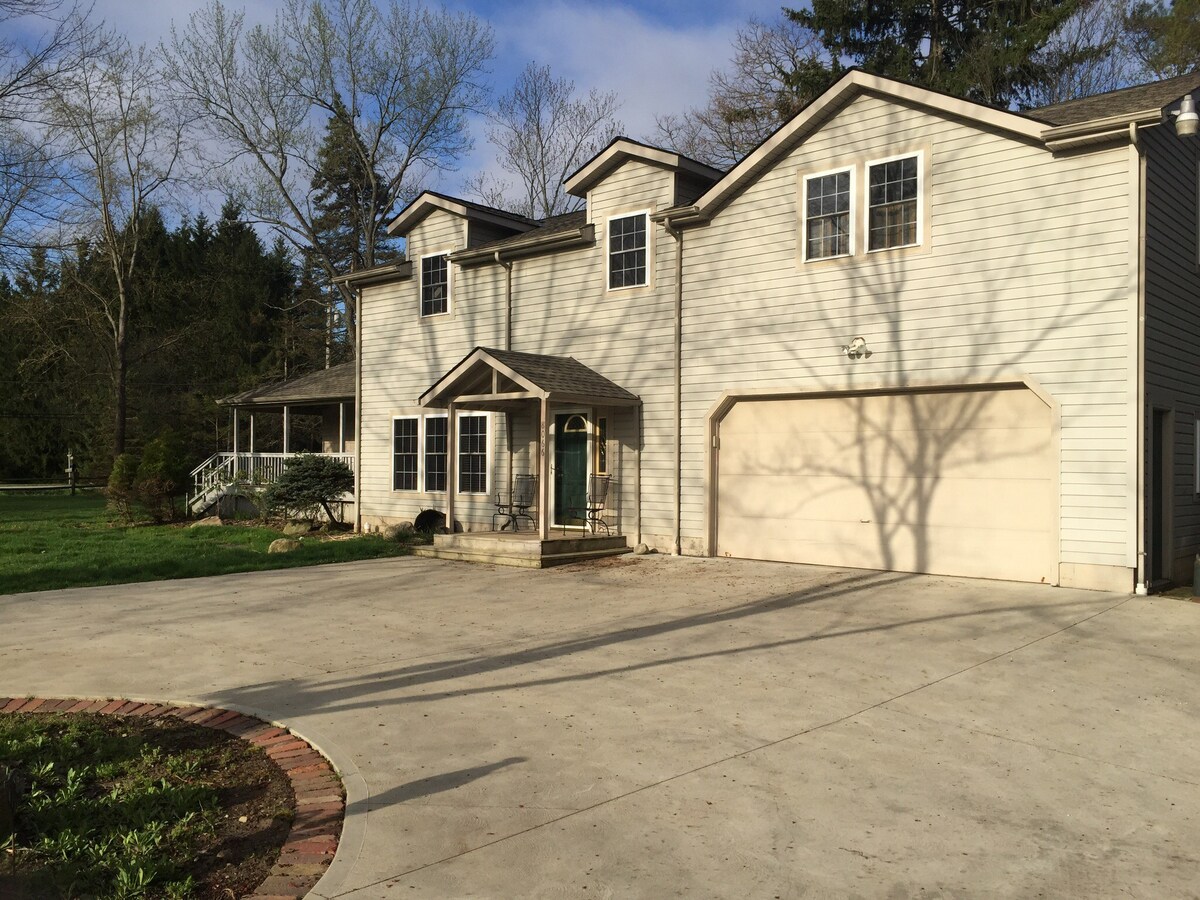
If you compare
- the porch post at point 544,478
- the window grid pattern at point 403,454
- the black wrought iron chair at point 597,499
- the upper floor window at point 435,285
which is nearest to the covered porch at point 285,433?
the window grid pattern at point 403,454

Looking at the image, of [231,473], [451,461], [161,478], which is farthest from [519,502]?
[231,473]

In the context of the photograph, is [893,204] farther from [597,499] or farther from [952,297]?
[597,499]

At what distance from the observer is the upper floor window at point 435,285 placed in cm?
1817

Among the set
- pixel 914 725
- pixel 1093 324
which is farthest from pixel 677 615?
pixel 1093 324

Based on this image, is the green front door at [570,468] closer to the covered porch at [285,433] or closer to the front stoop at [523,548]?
the front stoop at [523,548]

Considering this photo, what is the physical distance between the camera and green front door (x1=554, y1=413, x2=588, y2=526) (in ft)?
51.5

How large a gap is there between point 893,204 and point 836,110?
1666 mm

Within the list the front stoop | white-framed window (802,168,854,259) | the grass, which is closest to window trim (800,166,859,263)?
white-framed window (802,168,854,259)

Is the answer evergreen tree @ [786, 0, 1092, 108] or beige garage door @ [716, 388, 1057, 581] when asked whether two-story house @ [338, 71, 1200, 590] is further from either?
evergreen tree @ [786, 0, 1092, 108]

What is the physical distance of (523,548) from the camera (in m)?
13.5

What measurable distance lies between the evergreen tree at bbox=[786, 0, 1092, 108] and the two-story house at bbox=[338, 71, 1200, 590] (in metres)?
13.9

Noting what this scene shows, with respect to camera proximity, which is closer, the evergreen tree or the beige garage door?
the beige garage door

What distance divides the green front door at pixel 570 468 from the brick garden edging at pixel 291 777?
33.0 ft

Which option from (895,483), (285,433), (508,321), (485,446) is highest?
(508,321)
